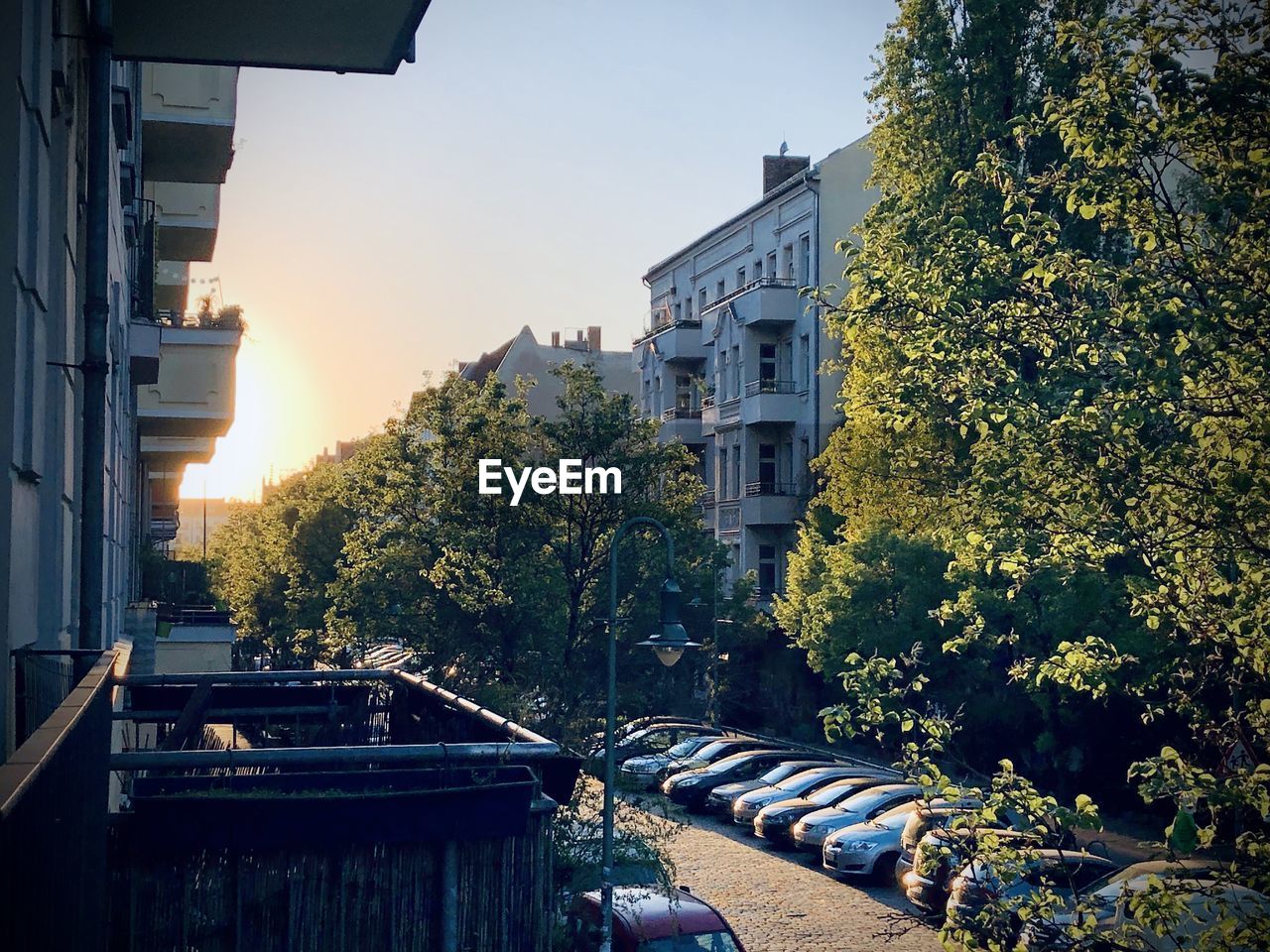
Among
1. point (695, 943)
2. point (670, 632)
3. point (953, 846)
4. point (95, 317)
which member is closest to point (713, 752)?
point (670, 632)

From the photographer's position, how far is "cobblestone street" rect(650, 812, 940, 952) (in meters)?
21.1

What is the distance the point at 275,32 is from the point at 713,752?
98.2 feet

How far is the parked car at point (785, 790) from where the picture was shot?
2992cm

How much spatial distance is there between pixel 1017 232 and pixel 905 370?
46.3 inches

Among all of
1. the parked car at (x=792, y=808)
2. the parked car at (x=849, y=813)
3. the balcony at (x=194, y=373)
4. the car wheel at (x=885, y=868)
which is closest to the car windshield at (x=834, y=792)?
the parked car at (x=792, y=808)

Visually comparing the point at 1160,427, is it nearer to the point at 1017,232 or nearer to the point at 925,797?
the point at 1017,232

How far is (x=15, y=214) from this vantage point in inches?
184

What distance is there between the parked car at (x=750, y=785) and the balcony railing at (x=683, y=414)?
89.7 feet

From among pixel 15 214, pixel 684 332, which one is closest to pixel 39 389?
pixel 15 214

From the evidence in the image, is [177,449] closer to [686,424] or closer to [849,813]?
[849,813]

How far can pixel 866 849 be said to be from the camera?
24938mm

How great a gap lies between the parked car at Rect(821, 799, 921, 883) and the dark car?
563 centimetres

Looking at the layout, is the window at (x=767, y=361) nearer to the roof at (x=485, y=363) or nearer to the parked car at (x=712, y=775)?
the parked car at (x=712, y=775)

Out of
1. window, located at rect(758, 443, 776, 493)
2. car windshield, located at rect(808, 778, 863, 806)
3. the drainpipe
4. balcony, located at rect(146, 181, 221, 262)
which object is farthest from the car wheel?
window, located at rect(758, 443, 776, 493)
